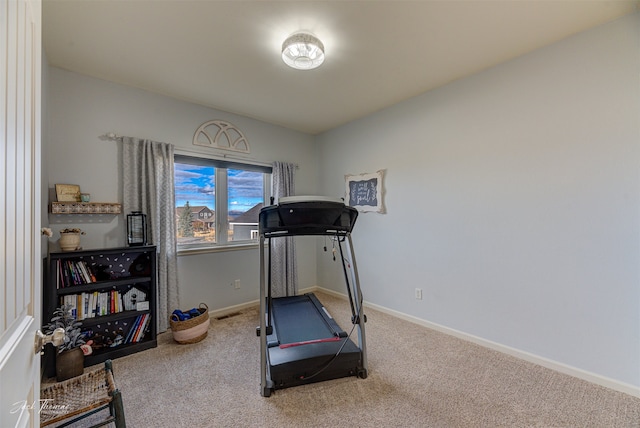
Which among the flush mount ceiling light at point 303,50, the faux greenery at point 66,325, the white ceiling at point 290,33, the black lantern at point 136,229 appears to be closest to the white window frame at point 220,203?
the black lantern at point 136,229

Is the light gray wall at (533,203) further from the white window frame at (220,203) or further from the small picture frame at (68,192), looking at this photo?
the small picture frame at (68,192)

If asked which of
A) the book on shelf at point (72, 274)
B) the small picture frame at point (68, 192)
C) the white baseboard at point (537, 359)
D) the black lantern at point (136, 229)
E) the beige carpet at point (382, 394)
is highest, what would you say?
the small picture frame at point (68, 192)

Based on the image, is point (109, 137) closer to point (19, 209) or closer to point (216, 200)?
point (216, 200)

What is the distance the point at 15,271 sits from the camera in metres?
0.62

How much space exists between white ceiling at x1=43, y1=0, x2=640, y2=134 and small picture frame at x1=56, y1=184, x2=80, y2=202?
1.10 metres

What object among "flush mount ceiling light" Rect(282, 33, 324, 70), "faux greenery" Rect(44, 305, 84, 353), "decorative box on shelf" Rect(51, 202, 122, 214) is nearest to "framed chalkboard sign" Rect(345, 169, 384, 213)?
"flush mount ceiling light" Rect(282, 33, 324, 70)

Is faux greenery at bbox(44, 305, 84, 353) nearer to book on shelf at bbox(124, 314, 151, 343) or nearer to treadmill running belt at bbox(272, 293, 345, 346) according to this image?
book on shelf at bbox(124, 314, 151, 343)

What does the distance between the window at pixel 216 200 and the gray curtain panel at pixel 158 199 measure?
23 centimetres

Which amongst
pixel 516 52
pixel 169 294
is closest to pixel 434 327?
pixel 516 52

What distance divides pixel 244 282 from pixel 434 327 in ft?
8.00

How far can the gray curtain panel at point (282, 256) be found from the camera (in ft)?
12.2

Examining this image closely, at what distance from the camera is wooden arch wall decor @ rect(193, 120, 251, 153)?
3.16 metres

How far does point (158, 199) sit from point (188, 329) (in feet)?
4.59

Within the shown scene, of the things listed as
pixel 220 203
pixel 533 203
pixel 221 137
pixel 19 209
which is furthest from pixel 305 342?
pixel 221 137
